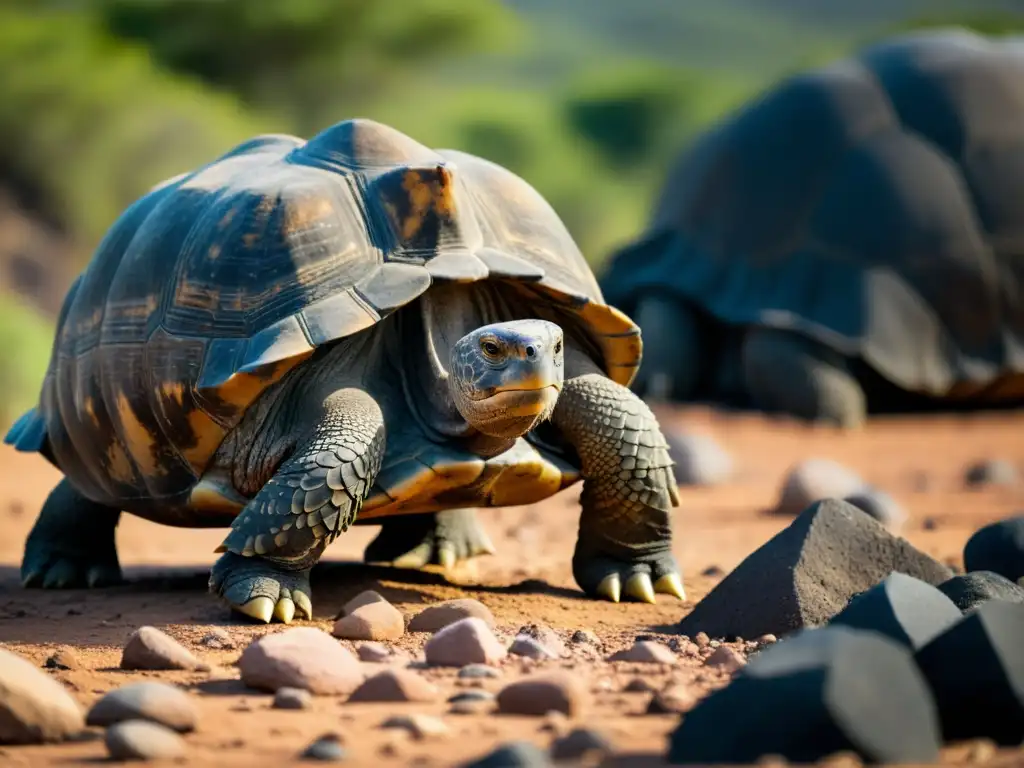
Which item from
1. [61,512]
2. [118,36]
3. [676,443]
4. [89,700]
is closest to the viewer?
[89,700]

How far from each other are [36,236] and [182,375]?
13.1 m

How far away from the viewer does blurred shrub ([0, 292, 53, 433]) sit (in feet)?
33.3

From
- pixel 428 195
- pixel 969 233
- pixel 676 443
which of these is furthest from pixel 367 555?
pixel 969 233

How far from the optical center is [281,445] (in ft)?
13.0

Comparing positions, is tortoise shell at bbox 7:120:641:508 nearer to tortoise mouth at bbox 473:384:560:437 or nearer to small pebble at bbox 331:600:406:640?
tortoise mouth at bbox 473:384:560:437

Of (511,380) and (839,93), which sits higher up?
(839,93)

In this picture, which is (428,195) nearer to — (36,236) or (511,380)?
(511,380)

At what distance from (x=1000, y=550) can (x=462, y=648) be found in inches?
70.0

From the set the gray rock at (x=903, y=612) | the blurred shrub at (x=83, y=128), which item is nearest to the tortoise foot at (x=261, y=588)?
the gray rock at (x=903, y=612)

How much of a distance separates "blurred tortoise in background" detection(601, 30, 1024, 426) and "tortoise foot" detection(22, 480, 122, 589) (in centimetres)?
594

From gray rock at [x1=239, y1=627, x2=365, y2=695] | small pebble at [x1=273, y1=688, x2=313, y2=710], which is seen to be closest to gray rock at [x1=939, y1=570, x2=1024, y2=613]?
gray rock at [x1=239, y1=627, x2=365, y2=695]

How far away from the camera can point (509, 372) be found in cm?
362

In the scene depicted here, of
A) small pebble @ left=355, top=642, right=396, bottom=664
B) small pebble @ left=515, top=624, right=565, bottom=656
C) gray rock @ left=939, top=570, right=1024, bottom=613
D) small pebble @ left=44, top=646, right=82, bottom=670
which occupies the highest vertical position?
small pebble @ left=44, top=646, right=82, bottom=670

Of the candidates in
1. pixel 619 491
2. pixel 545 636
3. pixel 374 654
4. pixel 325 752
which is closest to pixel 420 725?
pixel 325 752
